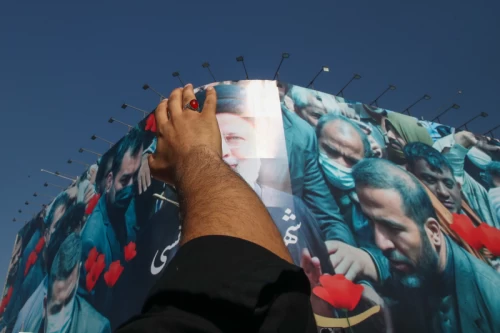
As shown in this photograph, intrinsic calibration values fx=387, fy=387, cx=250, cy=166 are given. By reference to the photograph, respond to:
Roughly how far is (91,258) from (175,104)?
811 inches

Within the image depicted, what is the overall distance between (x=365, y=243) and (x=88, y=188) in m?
16.9

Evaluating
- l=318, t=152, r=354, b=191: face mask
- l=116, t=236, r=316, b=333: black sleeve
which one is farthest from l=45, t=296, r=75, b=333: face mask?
l=116, t=236, r=316, b=333: black sleeve

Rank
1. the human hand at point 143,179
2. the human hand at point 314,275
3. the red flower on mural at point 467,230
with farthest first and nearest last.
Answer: the human hand at point 143,179 < the red flower on mural at point 467,230 < the human hand at point 314,275

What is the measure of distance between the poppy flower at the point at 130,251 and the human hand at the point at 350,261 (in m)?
8.73

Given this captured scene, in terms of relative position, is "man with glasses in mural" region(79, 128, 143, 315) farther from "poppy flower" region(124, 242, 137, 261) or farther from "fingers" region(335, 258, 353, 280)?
"fingers" region(335, 258, 353, 280)

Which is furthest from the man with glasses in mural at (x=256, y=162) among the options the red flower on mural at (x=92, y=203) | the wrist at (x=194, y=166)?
the wrist at (x=194, y=166)

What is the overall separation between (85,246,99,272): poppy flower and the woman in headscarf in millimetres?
15767

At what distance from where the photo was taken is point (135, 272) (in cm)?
1688

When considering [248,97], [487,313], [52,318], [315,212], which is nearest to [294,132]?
[248,97]

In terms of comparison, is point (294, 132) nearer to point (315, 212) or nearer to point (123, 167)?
point (315, 212)

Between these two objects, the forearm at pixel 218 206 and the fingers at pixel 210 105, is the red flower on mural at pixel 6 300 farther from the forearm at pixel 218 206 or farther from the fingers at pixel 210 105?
the forearm at pixel 218 206

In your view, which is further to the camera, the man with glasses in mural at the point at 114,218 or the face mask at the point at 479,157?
the face mask at the point at 479,157

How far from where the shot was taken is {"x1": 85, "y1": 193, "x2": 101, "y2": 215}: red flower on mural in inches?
874

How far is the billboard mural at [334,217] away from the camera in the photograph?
15164 millimetres
